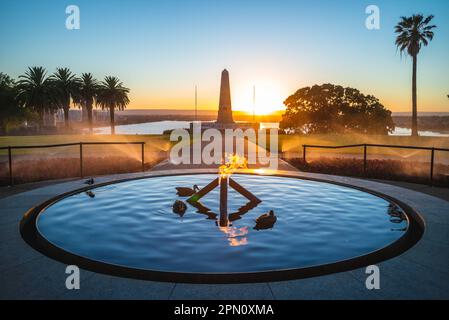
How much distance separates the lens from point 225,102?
48656 millimetres

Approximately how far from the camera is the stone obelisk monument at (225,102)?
1865 inches

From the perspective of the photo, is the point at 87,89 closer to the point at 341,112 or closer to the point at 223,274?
the point at 341,112

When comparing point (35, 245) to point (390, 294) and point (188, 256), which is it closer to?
point (188, 256)

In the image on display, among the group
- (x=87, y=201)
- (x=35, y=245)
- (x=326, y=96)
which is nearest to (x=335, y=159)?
(x=87, y=201)

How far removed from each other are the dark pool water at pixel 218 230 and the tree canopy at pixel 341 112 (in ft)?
163

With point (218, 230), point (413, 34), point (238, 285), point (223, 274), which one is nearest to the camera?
point (238, 285)

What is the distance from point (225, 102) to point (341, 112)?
21294mm

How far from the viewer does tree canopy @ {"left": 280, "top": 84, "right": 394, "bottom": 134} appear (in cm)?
5756

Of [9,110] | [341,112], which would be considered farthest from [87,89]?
[341,112]

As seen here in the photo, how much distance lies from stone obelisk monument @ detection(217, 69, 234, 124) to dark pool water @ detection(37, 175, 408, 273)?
1497 inches

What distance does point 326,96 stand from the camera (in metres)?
58.4

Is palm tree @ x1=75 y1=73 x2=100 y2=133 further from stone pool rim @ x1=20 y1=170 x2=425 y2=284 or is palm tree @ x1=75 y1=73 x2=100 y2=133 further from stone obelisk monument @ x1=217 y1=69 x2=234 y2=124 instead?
stone pool rim @ x1=20 y1=170 x2=425 y2=284

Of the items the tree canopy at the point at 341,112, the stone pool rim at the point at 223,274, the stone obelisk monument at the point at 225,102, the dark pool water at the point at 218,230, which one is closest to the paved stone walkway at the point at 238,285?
the stone pool rim at the point at 223,274

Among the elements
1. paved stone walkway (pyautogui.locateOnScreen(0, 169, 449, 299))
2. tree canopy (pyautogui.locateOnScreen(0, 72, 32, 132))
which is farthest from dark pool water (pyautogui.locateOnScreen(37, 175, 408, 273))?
tree canopy (pyautogui.locateOnScreen(0, 72, 32, 132))
